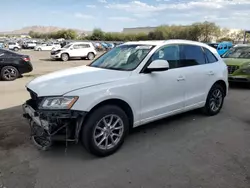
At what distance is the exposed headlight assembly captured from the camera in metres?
3.18

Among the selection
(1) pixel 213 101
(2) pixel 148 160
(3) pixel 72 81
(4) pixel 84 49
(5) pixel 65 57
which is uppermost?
(4) pixel 84 49

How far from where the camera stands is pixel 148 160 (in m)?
3.49

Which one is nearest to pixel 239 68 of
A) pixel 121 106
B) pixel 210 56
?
pixel 210 56

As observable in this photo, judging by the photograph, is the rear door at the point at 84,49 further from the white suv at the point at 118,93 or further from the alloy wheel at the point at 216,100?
the alloy wheel at the point at 216,100

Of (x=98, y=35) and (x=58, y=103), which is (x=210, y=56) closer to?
(x=58, y=103)

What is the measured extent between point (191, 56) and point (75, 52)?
60.9 feet

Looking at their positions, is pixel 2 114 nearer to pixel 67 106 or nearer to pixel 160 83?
pixel 67 106

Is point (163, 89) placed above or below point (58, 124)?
above

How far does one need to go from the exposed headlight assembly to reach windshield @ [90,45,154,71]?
1162mm

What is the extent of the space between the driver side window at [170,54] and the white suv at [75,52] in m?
18.4

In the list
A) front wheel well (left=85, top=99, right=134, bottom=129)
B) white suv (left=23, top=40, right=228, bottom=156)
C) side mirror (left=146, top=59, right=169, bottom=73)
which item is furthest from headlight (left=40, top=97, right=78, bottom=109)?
side mirror (left=146, top=59, right=169, bottom=73)

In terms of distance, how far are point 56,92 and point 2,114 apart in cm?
290

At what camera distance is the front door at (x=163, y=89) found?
393 cm

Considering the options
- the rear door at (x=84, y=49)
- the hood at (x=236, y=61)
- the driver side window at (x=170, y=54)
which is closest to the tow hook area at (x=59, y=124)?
the driver side window at (x=170, y=54)
